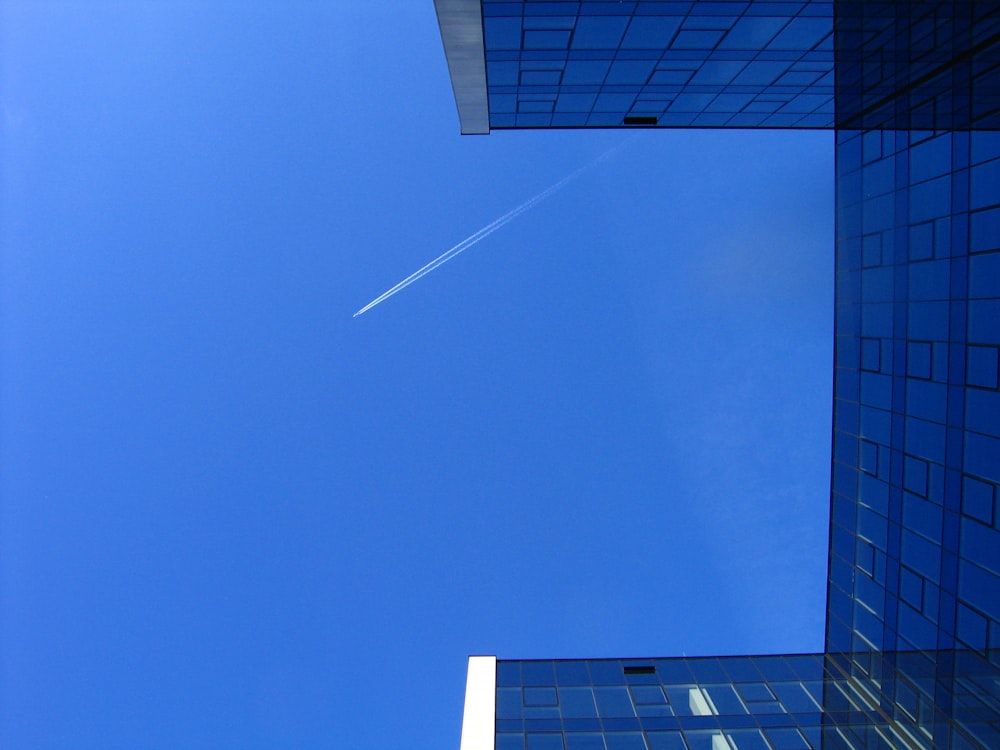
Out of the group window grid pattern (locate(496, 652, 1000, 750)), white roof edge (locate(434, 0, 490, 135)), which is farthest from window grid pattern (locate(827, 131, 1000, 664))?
white roof edge (locate(434, 0, 490, 135))

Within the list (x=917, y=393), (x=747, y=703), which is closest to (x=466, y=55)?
(x=917, y=393)

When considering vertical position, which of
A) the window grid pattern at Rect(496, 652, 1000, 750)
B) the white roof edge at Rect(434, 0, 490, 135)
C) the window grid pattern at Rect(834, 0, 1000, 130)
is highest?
the white roof edge at Rect(434, 0, 490, 135)

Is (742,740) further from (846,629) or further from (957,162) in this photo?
(957,162)

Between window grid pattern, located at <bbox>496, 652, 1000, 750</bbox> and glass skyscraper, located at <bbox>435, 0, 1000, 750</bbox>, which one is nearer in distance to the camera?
glass skyscraper, located at <bbox>435, 0, 1000, 750</bbox>

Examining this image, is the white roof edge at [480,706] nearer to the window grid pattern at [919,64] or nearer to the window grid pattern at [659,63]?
the window grid pattern at [659,63]

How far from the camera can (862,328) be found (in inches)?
840

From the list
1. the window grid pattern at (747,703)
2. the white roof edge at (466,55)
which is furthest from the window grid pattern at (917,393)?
the white roof edge at (466,55)

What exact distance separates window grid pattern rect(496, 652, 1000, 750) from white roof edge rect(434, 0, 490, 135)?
22.1 metres

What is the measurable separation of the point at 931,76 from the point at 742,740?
22435 millimetres

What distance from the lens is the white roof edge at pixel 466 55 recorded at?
2050 cm

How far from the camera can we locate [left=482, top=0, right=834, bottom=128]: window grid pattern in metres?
21.2

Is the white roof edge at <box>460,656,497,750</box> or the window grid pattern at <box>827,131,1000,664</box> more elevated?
the window grid pattern at <box>827,131,1000,664</box>

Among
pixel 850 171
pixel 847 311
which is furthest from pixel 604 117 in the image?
pixel 847 311

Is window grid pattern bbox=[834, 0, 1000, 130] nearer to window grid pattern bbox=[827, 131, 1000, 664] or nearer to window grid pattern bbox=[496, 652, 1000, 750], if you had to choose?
window grid pattern bbox=[827, 131, 1000, 664]
